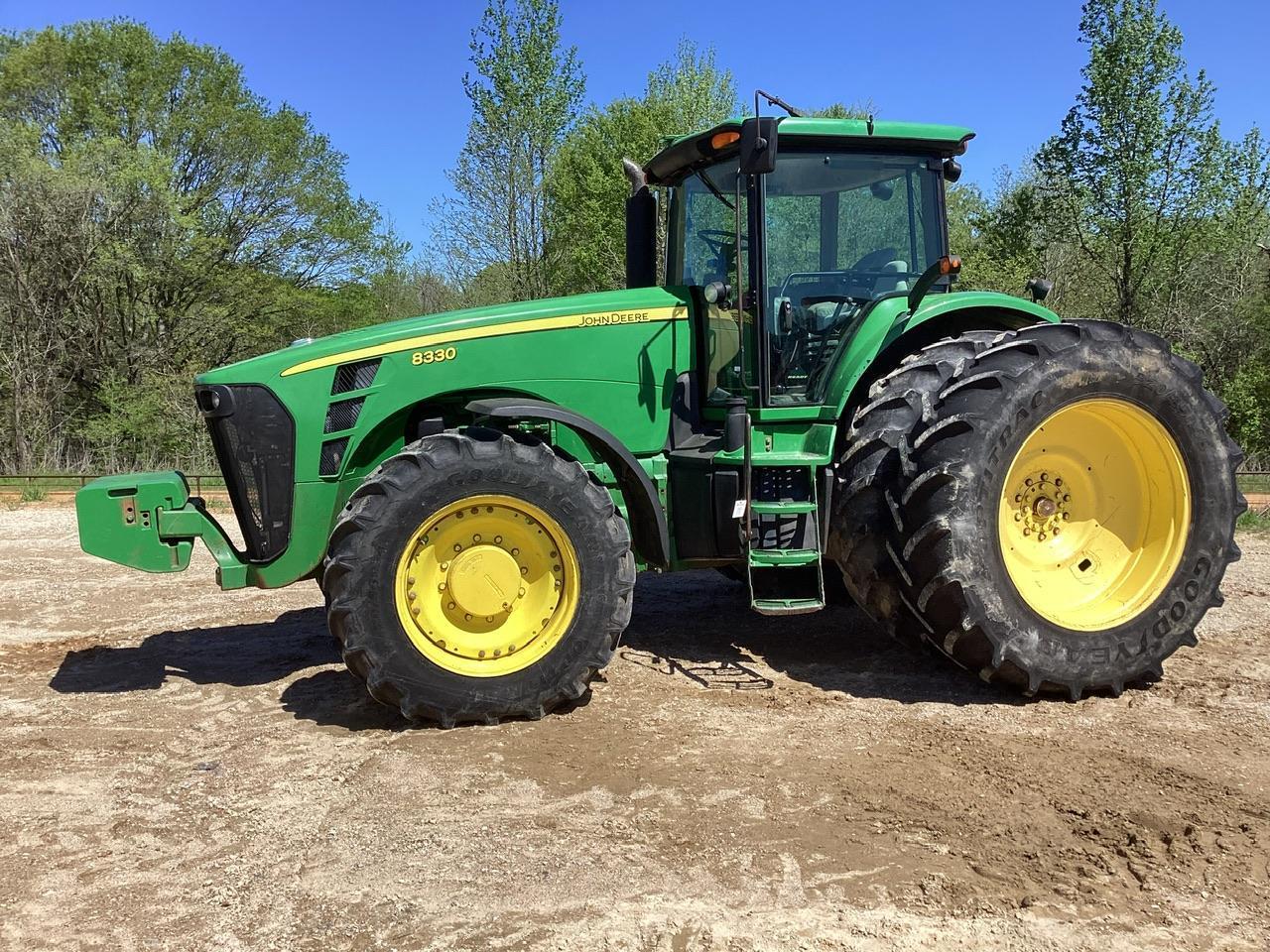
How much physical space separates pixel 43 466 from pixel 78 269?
15.4 ft

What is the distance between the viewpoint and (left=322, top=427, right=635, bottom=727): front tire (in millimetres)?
4156

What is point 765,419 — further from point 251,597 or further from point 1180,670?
point 251,597

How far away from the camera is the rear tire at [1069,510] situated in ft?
14.5

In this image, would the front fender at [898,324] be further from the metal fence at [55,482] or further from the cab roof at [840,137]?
the metal fence at [55,482]

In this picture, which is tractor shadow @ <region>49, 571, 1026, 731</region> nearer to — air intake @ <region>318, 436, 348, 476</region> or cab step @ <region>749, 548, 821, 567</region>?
cab step @ <region>749, 548, 821, 567</region>

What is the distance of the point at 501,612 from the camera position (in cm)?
444

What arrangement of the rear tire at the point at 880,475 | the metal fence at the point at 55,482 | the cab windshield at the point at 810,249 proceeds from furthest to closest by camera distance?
the metal fence at the point at 55,482 → the cab windshield at the point at 810,249 → the rear tire at the point at 880,475

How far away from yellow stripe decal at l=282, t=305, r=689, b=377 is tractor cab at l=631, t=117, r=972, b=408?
311mm

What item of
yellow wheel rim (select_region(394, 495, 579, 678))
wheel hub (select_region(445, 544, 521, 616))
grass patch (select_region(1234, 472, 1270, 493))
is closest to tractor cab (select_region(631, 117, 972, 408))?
yellow wheel rim (select_region(394, 495, 579, 678))

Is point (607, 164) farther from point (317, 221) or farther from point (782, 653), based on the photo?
point (782, 653)

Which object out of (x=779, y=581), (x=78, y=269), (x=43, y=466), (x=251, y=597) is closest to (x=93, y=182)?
(x=78, y=269)

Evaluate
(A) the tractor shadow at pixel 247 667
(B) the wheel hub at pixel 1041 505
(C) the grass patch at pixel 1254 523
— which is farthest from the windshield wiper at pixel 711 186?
(C) the grass patch at pixel 1254 523

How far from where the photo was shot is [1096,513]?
5.07 meters

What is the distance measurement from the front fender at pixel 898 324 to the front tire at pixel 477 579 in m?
1.38
